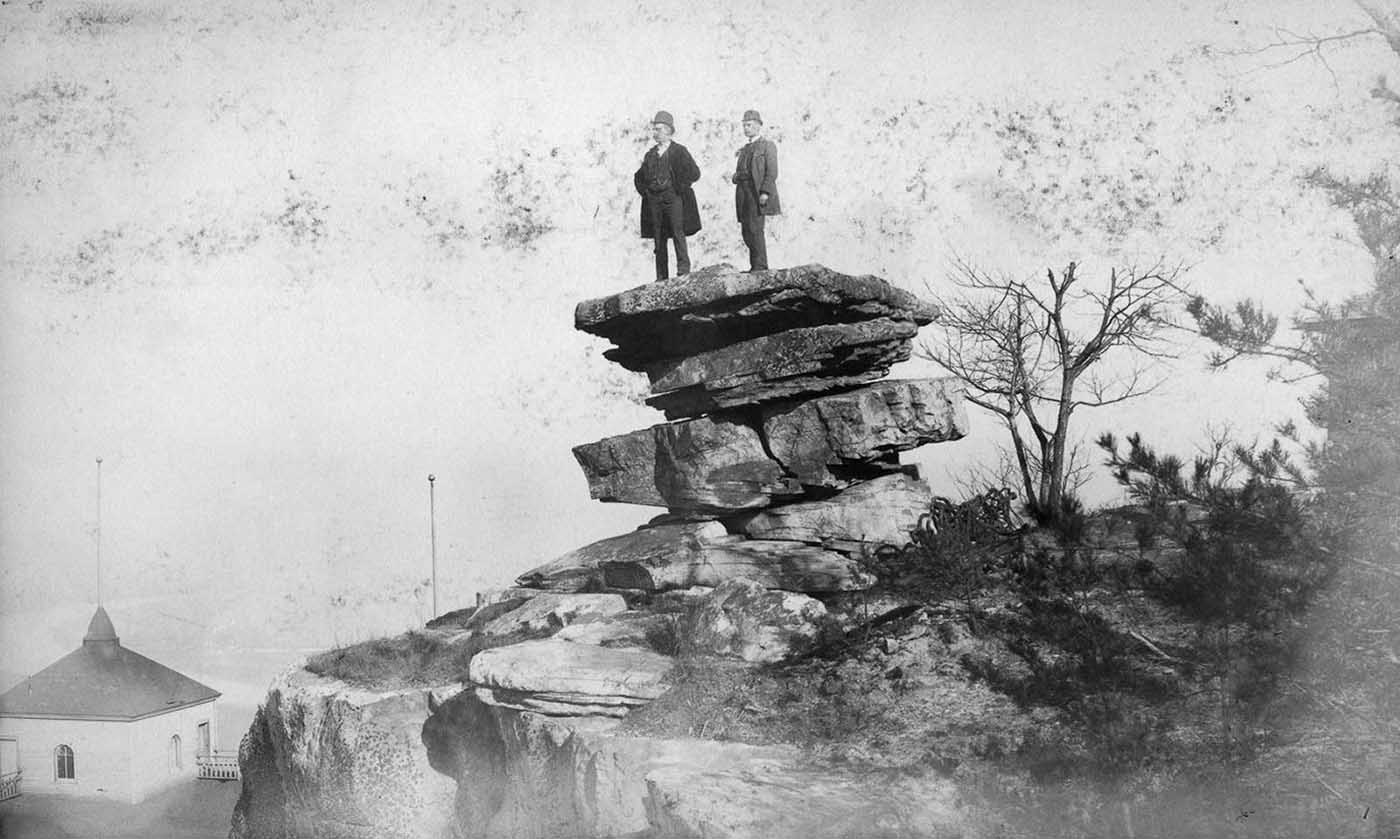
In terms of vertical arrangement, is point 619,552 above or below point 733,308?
below

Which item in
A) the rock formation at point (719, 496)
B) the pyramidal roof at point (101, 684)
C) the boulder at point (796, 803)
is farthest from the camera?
the pyramidal roof at point (101, 684)

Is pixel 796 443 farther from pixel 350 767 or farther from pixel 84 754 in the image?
pixel 84 754

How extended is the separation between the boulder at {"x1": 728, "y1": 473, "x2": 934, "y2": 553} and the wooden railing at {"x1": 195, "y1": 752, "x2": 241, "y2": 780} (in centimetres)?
2032

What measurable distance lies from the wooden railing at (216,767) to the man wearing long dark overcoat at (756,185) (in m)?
21.7

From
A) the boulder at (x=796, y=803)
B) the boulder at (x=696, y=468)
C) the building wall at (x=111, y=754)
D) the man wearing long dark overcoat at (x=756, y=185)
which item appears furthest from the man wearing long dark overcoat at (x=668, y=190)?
the building wall at (x=111, y=754)

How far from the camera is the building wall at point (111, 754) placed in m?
20.0

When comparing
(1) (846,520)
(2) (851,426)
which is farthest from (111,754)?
(2) (851,426)

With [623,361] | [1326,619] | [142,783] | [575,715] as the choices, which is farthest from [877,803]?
[142,783]

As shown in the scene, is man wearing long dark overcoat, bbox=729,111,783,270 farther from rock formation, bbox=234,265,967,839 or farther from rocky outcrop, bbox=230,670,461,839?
rocky outcrop, bbox=230,670,461,839

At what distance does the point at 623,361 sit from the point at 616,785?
6.51 meters

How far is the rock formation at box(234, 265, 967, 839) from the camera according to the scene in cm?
1062

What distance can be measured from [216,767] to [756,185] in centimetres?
2314

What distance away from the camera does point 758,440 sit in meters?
13.1

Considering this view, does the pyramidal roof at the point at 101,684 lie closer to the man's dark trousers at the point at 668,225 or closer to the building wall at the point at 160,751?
the building wall at the point at 160,751
